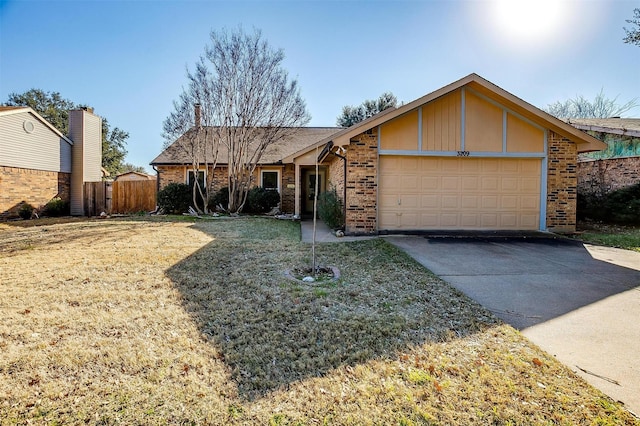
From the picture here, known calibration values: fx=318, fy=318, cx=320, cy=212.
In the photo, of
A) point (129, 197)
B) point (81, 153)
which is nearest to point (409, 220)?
point (129, 197)

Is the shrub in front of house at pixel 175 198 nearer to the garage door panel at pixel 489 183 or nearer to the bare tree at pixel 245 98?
the bare tree at pixel 245 98

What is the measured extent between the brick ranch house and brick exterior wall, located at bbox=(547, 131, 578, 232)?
0.03 meters

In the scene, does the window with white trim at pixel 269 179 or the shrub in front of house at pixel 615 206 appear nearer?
the shrub in front of house at pixel 615 206

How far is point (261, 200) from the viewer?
1526 centimetres

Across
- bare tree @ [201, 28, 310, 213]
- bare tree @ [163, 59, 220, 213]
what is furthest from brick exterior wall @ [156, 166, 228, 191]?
bare tree @ [201, 28, 310, 213]

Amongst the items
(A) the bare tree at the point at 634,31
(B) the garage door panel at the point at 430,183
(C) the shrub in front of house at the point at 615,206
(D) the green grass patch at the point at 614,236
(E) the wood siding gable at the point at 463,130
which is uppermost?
(A) the bare tree at the point at 634,31

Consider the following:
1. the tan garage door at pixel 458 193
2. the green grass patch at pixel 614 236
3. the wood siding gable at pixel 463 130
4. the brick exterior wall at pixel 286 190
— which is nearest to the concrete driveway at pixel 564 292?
the green grass patch at pixel 614 236

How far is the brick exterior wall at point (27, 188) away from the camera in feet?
46.9

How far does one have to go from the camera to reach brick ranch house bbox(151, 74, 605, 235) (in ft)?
28.5

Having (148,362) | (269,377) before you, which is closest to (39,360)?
(148,362)

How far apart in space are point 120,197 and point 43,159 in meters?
4.03

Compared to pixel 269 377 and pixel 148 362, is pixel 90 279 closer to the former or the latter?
pixel 148 362

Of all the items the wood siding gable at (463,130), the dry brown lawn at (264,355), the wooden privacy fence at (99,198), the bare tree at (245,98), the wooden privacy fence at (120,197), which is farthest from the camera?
the wooden privacy fence at (99,198)

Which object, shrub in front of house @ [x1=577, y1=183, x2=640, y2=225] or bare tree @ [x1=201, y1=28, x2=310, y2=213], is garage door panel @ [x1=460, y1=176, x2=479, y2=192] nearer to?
shrub in front of house @ [x1=577, y1=183, x2=640, y2=225]
